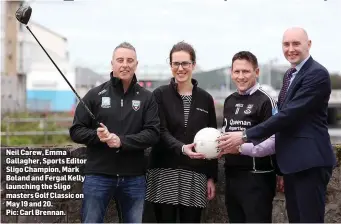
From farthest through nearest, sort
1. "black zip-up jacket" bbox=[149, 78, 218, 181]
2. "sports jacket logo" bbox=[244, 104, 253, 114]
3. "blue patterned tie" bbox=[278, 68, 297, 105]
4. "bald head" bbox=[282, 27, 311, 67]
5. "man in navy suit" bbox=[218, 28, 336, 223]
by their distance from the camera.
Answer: "black zip-up jacket" bbox=[149, 78, 218, 181], "sports jacket logo" bbox=[244, 104, 253, 114], "blue patterned tie" bbox=[278, 68, 297, 105], "bald head" bbox=[282, 27, 311, 67], "man in navy suit" bbox=[218, 28, 336, 223]

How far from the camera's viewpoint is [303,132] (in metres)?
4.39

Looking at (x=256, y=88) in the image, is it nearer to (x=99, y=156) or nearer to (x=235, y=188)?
(x=235, y=188)

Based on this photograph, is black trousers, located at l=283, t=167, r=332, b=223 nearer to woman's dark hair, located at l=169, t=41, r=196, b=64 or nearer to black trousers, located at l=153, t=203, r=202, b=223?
black trousers, located at l=153, t=203, r=202, b=223

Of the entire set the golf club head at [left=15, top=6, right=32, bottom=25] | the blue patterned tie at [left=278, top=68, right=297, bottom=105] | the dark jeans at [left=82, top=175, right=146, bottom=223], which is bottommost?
the dark jeans at [left=82, top=175, right=146, bottom=223]

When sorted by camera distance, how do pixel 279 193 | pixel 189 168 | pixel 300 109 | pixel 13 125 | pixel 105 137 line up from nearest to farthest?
pixel 300 109
pixel 105 137
pixel 189 168
pixel 279 193
pixel 13 125

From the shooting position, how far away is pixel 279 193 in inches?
236

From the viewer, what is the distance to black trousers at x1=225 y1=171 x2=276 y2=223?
4703 mm

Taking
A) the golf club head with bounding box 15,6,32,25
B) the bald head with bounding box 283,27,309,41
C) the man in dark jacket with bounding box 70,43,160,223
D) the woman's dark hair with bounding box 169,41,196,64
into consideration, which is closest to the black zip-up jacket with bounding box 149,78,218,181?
the man in dark jacket with bounding box 70,43,160,223

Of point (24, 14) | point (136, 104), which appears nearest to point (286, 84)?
point (136, 104)

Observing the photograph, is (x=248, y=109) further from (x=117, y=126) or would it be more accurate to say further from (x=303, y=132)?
(x=117, y=126)

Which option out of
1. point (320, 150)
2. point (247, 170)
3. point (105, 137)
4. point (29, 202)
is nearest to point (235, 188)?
point (247, 170)

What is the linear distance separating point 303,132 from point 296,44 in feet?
2.10

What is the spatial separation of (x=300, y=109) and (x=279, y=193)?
1874mm

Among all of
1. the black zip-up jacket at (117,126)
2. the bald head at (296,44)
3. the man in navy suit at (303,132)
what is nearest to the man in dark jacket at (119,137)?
the black zip-up jacket at (117,126)
